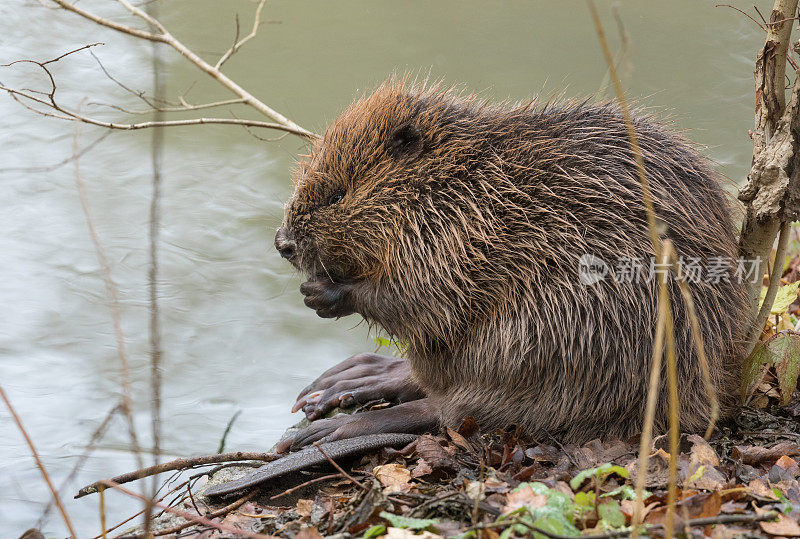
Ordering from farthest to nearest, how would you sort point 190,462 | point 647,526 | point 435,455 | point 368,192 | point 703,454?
point 368,192
point 190,462
point 435,455
point 703,454
point 647,526

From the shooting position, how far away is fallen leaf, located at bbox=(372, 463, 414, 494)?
2.77 meters

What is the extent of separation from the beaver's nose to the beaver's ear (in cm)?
57

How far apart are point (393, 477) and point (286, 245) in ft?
3.71

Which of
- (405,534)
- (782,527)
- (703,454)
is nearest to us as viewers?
(782,527)

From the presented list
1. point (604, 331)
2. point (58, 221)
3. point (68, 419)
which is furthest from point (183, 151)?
point (604, 331)

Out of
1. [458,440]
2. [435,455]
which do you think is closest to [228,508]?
[435,455]

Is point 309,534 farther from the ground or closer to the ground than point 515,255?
closer to the ground

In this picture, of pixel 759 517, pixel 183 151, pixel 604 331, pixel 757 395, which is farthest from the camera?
pixel 183 151

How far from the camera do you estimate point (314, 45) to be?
898 centimetres

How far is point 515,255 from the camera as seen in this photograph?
10.3 ft

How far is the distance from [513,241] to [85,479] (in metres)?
2.78

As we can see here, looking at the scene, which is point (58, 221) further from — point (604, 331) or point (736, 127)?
point (736, 127)

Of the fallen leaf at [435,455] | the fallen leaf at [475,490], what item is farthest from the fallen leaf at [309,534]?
the fallen leaf at [435,455]

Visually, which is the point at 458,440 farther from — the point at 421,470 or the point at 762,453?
the point at 762,453
